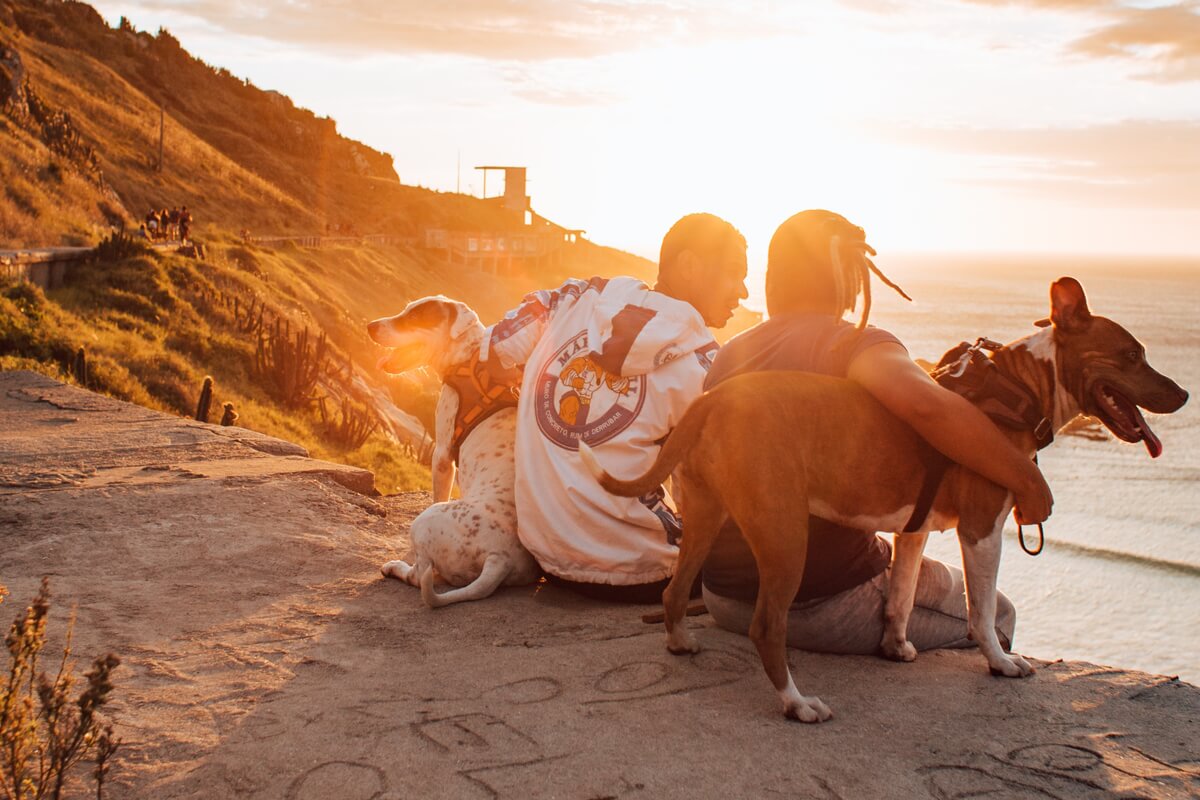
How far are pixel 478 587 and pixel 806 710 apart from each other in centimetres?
239

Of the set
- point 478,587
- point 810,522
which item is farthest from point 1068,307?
point 478,587

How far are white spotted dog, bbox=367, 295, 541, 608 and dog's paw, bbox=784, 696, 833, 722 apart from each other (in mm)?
2311

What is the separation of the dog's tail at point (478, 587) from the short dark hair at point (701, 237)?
1.94m

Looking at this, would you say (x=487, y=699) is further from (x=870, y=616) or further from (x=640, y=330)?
(x=640, y=330)

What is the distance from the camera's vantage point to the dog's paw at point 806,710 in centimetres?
416

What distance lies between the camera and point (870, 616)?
4.98m

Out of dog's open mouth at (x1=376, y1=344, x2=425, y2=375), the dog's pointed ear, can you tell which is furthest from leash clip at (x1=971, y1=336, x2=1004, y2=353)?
dog's open mouth at (x1=376, y1=344, x2=425, y2=375)

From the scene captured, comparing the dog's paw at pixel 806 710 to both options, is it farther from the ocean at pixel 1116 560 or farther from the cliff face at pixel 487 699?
the ocean at pixel 1116 560

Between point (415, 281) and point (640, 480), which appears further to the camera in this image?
point (415, 281)

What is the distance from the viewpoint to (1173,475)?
105 feet

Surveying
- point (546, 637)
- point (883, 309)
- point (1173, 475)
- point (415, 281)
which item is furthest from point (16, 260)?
point (883, 309)

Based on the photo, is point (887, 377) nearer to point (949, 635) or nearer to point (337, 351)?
point (949, 635)

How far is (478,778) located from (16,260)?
732 inches

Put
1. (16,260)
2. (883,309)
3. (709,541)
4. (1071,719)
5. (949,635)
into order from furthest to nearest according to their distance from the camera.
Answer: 1. (883,309)
2. (16,260)
3. (949,635)
4. (709,541)
5. (1071,719)
